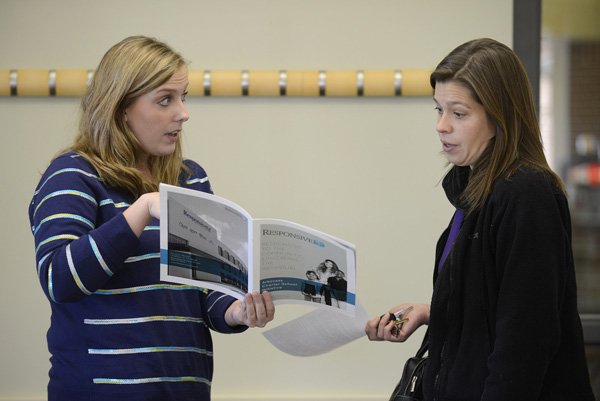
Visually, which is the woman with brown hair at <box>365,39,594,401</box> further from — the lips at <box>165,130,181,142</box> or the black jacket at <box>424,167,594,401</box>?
the lips at <box>165,130,181,142</box>

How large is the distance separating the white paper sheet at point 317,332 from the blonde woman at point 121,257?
0.15m

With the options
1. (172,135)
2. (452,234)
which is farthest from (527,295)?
(172,135)

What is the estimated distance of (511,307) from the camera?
1447 mm

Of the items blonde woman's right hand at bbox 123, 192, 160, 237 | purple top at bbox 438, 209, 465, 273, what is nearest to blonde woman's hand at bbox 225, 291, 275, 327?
blonde woman's right hand at bbox 123, 192, 160, 237

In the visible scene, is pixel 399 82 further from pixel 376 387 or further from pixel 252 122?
pixel 376 387

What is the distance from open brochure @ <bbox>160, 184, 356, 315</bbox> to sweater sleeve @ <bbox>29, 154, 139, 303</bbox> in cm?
9

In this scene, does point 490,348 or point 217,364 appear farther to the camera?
point 217,364

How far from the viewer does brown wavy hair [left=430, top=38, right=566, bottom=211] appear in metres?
1.55

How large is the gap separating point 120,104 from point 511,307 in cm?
93

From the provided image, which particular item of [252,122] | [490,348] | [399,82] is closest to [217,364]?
[252,122]

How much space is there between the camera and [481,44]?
5.26 feet

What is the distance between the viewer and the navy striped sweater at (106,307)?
1626mm

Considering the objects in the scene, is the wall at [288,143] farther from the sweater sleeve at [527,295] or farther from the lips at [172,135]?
the sweater sleeve at [527,295]

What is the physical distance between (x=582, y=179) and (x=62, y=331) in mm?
2334
